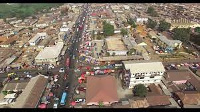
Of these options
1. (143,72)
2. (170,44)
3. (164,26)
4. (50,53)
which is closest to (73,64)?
(50,53)

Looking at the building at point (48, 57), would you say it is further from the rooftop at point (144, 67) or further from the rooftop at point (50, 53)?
the rooftop at point (144, 67)

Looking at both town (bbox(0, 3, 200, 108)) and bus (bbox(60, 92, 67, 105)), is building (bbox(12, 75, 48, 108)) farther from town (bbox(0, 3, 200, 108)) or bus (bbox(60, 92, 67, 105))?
bus (bbox(60, 92, 67, 105))

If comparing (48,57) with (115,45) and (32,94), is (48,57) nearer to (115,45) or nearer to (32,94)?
(32,94)

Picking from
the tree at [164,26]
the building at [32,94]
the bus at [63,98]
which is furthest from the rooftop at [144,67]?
the tree at [164,26]

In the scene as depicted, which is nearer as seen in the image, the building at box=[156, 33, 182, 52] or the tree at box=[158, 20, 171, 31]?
the building at box=[156, 33, 182, 52]

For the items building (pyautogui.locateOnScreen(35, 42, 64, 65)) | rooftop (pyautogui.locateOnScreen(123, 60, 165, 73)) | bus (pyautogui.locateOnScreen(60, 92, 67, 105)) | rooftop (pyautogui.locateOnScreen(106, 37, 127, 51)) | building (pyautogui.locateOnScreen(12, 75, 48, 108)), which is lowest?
bus (pyautogui.locateOnScreen(60, 92, 67, 105))

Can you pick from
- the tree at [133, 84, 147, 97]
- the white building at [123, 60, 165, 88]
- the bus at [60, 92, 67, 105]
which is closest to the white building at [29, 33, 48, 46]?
the bus at [60, 92, 67, 105]

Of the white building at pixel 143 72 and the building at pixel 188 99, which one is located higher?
the white building at pixel 143 72
